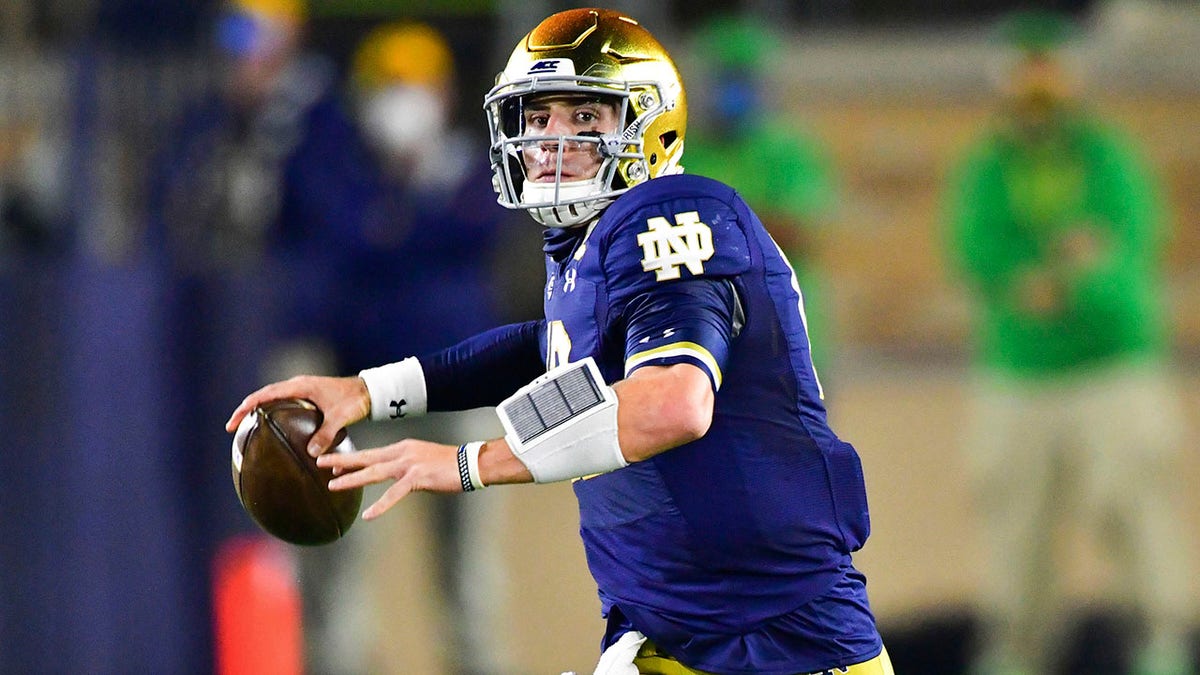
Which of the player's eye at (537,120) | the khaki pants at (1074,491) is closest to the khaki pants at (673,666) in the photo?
the player's eye at (537,120)

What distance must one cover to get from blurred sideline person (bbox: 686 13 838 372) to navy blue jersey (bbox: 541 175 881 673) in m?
3.06

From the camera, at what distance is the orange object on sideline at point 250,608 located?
5410mm

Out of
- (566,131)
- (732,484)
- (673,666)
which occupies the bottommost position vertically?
(673,666)

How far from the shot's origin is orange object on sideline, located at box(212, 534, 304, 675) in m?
5.41

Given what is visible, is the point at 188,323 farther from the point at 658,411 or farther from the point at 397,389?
the point at 658,411

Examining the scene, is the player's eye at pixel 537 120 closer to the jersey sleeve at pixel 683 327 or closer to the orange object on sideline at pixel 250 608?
the jersey sleeve at pixel 683 327

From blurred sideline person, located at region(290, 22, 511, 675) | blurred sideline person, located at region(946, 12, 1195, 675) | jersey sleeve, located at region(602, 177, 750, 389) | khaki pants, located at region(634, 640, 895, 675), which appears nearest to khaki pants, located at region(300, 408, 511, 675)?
blurred sideline person, located at region(290, 22, 511, 675)

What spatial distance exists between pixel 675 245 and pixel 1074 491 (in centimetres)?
361

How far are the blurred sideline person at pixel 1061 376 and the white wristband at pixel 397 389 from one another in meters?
3.22

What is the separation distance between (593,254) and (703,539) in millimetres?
456

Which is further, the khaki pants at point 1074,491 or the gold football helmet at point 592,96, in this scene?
the khaki pants at point 1074,491

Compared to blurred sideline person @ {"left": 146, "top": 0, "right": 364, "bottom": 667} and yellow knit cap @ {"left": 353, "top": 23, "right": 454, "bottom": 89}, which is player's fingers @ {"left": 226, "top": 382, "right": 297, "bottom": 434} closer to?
blurred sideline person @ {"left": 146, "top": 0, "right": 364, "bottom": 667}

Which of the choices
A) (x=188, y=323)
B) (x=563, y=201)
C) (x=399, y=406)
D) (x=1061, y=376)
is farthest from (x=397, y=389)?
(x=1061, y=376)

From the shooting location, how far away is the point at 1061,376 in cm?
580
